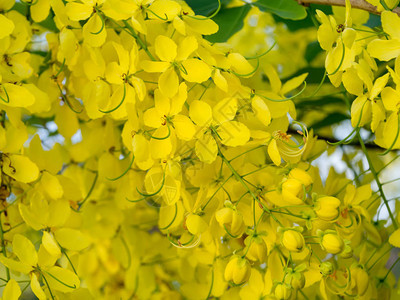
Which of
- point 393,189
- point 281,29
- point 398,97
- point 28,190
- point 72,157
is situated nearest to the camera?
point 398,97

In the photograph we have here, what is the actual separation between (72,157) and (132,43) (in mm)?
232

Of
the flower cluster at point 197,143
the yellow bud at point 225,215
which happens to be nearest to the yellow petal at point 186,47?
the flower cluster at point 197,143

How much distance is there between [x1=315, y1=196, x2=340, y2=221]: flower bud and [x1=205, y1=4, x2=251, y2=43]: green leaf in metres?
0.19

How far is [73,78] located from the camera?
0.53 metres

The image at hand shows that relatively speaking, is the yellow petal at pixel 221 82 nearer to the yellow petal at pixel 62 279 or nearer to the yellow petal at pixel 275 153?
the yellow petal at pixel 275 153

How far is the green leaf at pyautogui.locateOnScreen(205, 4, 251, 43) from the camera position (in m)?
0.53

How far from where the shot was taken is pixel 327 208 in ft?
1.27

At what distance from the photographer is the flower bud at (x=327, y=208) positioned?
0.39 meters

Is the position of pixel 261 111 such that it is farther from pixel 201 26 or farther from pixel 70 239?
pixel 70 239

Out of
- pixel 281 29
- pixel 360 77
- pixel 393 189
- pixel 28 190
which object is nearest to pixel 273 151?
pixel 360 77

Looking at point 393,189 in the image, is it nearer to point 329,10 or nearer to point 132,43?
point 329,10

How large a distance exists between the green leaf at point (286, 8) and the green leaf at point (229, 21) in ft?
0.08

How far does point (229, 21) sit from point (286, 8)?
5 centimetres

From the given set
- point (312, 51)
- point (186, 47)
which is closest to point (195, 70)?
point (186, 47)
